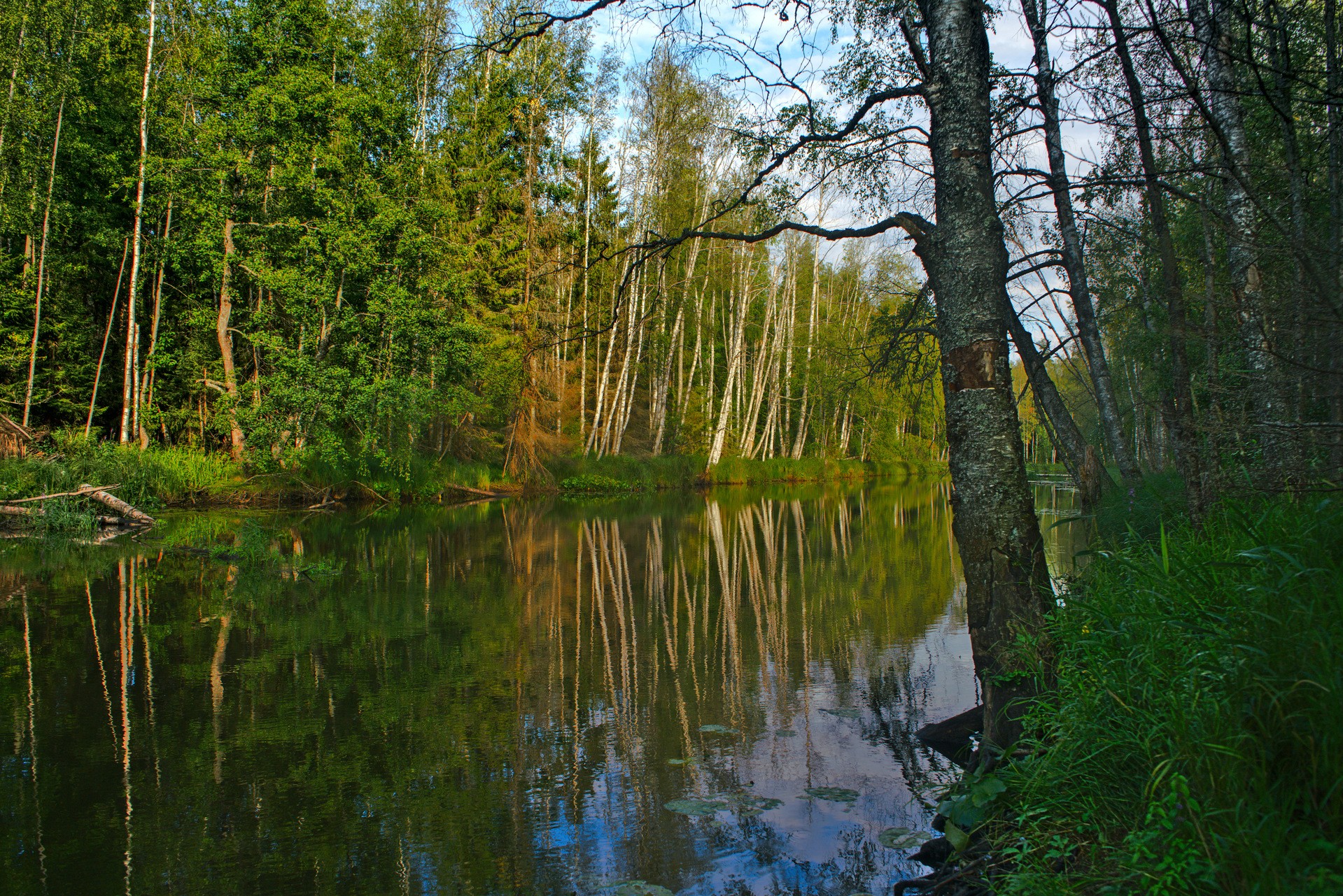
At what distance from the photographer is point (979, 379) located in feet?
12.5

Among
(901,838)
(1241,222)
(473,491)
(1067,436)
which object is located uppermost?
(1241,222)

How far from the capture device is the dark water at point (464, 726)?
3248 millimetres

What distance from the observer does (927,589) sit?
31.3 feet

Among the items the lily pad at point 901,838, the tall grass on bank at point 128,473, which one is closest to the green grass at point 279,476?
the tall grass on bank at point 128,473

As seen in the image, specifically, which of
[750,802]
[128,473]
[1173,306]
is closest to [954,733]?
[750,802]

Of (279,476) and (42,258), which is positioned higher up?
(42,258)

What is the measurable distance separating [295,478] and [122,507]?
5131 mm

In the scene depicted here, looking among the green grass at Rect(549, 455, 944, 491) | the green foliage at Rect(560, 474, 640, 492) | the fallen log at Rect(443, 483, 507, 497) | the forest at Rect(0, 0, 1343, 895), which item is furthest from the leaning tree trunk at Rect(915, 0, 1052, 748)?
the green foliage at Rect(560, 474, 640, 492)

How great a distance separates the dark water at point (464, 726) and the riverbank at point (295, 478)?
210 inches

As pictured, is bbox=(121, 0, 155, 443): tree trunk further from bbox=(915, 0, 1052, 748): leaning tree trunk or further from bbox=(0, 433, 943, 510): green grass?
bbox=(915, 0, 1052, 748): leaning tree trunk

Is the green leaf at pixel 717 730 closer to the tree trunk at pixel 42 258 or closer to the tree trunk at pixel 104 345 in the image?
the tree trunk at pixel 104 345

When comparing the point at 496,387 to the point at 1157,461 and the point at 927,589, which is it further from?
the point at 1157,461

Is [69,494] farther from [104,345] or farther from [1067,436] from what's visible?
[1067,436]

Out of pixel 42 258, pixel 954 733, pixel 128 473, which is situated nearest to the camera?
pixel 954 733
